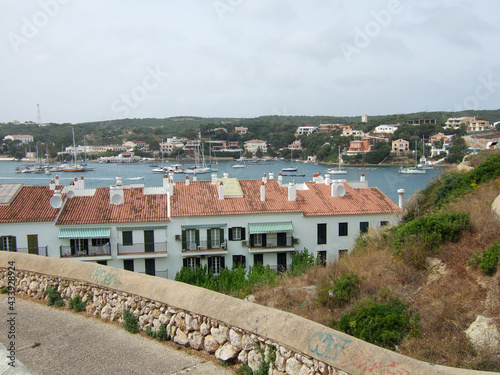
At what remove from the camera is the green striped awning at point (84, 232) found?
2686cm

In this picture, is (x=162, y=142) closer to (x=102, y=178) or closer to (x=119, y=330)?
(x=102, y=178)

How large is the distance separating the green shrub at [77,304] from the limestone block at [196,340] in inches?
96.0

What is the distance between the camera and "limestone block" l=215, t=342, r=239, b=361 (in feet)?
20.1

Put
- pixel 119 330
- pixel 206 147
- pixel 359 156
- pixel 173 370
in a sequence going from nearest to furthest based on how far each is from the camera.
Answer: pixel 173 370, pixel 119 330, pixel 359 156, pixel 206 147

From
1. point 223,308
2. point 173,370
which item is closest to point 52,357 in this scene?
point 173,370

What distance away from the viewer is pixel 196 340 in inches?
256

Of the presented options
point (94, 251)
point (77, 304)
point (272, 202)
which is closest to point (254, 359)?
point (77, 304)

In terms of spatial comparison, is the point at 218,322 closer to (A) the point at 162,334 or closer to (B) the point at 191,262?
(A) the point at 162,334

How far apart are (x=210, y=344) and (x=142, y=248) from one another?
2195 centimetres

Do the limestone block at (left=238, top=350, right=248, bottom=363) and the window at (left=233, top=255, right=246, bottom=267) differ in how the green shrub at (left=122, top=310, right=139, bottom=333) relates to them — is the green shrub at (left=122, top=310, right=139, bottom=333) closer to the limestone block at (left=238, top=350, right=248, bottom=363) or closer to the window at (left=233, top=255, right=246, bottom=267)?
the limestone block at (left=238, top=350, right=248, bottom=363)

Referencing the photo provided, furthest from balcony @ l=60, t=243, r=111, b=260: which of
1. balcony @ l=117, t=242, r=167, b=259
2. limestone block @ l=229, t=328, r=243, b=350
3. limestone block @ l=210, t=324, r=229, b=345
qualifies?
limestone block @ l=229, t=328, r=243, b=350

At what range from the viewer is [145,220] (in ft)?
91.9

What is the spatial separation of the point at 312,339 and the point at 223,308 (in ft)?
4.58

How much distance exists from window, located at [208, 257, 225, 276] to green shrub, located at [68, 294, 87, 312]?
2023cm
